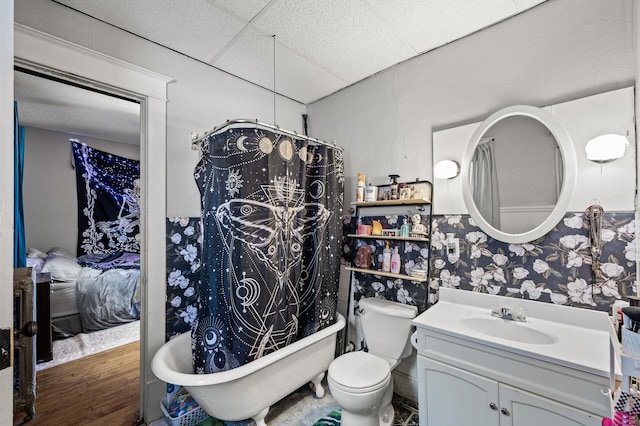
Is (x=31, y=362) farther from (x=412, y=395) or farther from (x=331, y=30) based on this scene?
(x=331, y=30)

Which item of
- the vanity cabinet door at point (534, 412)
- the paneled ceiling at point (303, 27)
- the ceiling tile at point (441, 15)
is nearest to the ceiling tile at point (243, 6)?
the paneled ceiling at point (303, 27)

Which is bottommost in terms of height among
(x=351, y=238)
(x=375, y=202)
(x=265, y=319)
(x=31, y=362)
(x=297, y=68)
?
(x=31, y=362)

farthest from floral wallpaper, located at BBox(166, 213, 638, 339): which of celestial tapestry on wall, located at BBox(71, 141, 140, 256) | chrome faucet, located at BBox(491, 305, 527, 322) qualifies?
celestial tapestry on wall, located at BBox(71, 141, 140, 256)

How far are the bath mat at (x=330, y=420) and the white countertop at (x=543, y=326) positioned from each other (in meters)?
0.89

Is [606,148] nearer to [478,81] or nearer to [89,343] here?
[478,81]

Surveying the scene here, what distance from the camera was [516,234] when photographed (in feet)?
5.20

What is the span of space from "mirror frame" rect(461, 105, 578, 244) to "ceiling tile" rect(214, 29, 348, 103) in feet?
3.98

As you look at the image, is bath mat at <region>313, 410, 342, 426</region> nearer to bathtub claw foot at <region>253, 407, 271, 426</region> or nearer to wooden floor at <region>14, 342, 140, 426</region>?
bathtub claw foot at <region>253, 407, 271, 426</region>

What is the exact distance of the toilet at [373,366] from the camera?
1536mm

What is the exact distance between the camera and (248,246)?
159 centimetres

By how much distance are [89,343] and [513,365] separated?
3792 millimetres

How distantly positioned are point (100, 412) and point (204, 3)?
274 centimetres

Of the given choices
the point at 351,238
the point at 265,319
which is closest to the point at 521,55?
the point at 351,238

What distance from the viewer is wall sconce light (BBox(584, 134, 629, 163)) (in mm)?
1312
